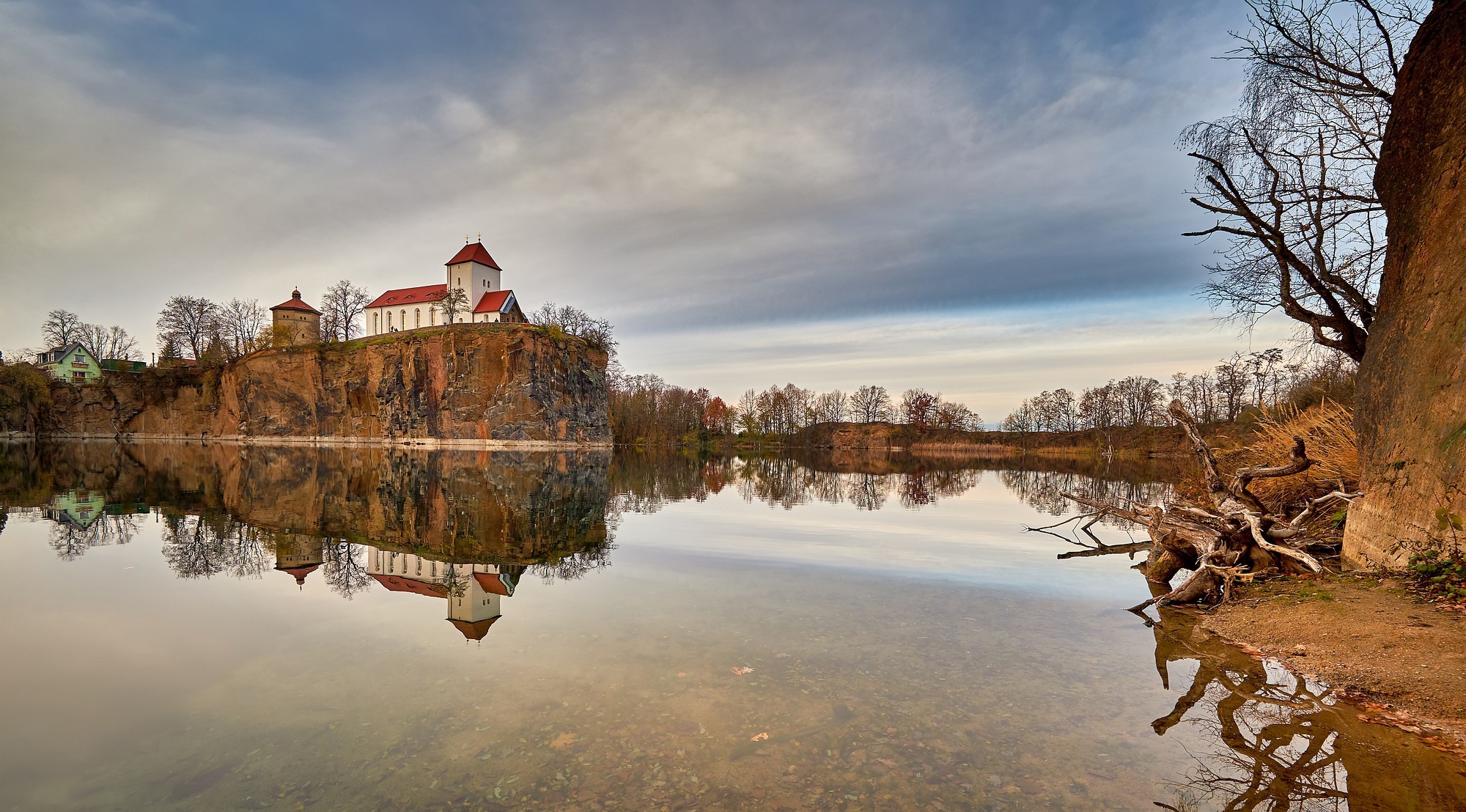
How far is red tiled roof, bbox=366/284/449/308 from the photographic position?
88812mm

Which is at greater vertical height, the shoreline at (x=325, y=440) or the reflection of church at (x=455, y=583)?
the shoreline at (x=325, y=440)

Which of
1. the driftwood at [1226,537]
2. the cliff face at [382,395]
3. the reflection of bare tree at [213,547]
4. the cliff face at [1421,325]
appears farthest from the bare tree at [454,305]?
the cliff face at [1421,325]

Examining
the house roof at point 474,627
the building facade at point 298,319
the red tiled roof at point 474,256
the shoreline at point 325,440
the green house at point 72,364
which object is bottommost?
the house roof at point 474,627

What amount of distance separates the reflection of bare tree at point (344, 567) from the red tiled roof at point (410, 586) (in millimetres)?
229

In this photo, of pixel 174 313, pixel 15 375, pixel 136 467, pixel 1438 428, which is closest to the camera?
pixel 1438 428

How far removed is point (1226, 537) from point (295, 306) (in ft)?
366

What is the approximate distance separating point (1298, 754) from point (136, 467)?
4771cm

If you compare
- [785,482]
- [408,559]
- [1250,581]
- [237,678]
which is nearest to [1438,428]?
[1250,581]

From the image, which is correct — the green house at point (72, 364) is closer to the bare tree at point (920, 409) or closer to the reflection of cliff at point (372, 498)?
the reflection of cliff at point (372, 498)

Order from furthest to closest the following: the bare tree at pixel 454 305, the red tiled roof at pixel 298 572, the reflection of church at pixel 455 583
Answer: the bare tree at pixel 454 305, the red tiled roof at pixel 298 572, the reflection of church at pixel 455 583

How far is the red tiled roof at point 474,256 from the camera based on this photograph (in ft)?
285

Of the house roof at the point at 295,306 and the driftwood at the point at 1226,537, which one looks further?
the house roof at the point at 295,306

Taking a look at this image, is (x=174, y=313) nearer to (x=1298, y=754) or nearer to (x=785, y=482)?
(x=785, y=482)

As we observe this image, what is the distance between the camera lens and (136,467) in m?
34.2
